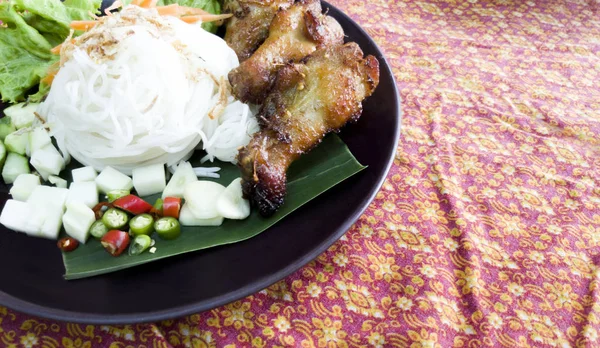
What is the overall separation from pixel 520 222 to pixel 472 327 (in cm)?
87

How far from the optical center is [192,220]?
7.82 ft

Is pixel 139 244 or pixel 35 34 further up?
pixel 35 34

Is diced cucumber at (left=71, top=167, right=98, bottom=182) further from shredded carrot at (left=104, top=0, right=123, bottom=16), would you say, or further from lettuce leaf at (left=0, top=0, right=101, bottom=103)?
shredded carrot at (left=104, top=0, right=123, bottom=16)

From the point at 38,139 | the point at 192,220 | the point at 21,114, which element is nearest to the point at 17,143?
the point at 38,139

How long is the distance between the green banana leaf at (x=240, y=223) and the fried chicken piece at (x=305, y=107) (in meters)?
0.08

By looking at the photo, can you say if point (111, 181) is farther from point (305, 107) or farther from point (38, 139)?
point (305, 107)

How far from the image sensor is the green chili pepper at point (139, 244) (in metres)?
2.23

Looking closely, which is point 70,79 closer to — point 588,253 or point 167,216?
point 167,216

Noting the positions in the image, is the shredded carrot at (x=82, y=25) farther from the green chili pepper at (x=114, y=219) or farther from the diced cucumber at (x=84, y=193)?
the green chili pepper at (x=114, y=219)

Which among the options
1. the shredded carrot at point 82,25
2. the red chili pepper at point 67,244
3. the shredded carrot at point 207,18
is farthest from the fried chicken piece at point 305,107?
the shredded carrot at point 82,25

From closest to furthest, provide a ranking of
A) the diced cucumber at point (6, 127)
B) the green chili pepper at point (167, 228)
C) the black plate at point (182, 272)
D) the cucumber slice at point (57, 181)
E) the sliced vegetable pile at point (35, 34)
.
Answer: the black plate at point (182, 272), the green chili pepper at point (167, 228), the cucumber slice at point (57, 181), the diced cucumber at point (6, 127), the sliced vegetable pile at point (35, 34)

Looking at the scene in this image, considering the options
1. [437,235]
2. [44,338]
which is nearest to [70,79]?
[44,338]

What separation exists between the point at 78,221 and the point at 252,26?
181 cm

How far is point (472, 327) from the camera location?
7.66 feet
